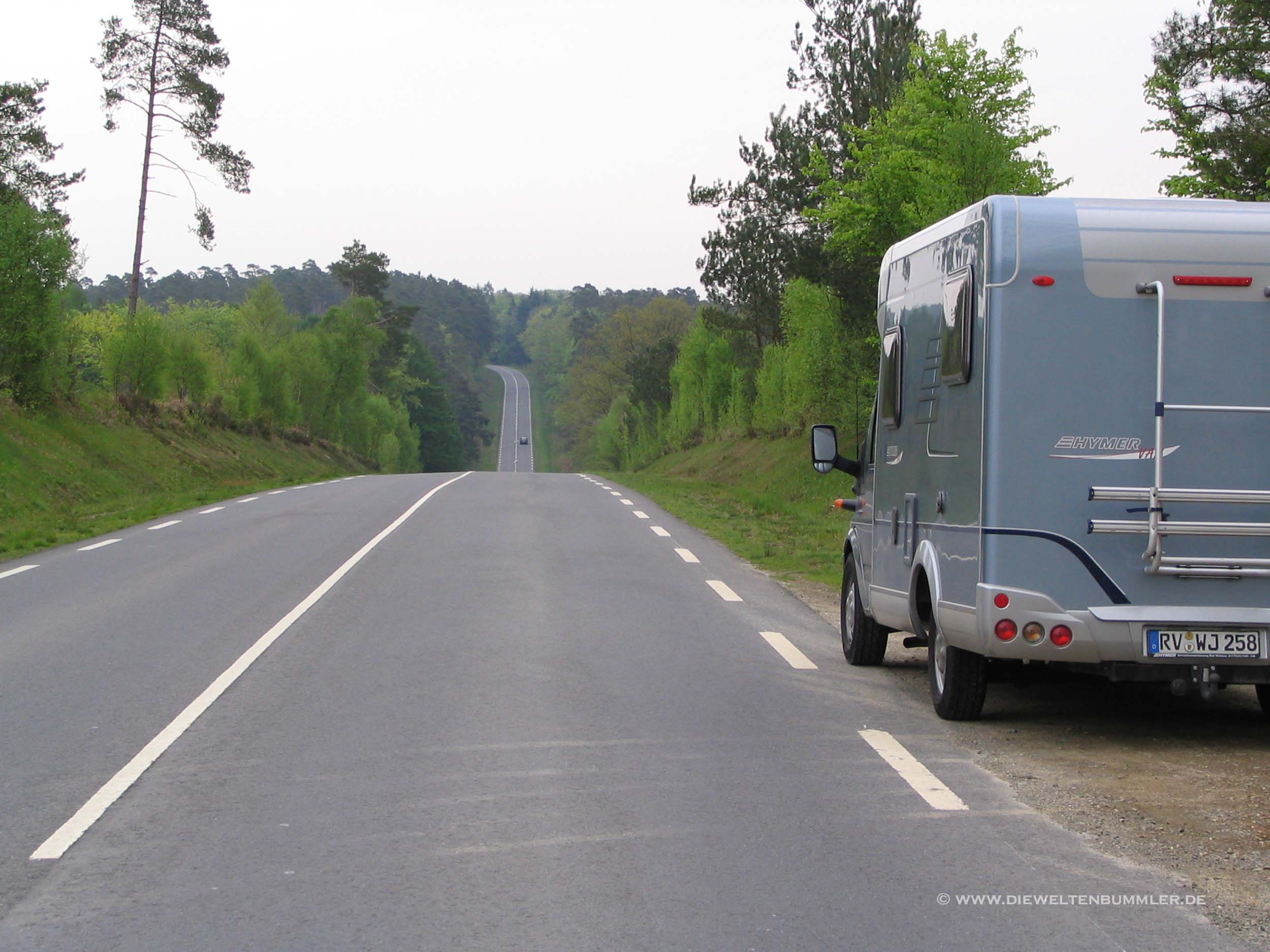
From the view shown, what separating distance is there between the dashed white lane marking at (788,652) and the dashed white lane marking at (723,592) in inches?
72.8

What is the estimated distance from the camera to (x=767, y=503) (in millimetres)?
27281

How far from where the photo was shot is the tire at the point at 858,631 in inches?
359

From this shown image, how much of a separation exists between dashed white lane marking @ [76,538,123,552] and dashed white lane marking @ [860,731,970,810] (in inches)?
487

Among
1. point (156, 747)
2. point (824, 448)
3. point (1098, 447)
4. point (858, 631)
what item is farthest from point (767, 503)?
point (156, 747)

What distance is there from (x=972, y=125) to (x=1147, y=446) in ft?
64.8

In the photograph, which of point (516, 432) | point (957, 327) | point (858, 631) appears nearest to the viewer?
point (957, 327)

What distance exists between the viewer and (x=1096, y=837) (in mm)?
5133

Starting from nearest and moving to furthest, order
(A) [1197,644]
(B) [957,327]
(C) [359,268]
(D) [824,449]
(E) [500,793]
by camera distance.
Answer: (E) [500,793] → (A) [1197,644] → (B) [957,327] → (D) [824,449] → (C) [359,268]

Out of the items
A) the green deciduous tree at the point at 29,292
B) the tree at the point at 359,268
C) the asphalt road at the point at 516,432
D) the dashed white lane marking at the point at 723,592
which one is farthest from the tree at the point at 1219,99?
the asphalt road at the point at 516,432

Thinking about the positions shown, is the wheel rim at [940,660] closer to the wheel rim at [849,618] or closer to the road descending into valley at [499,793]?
the road descending into valley at [499,793]

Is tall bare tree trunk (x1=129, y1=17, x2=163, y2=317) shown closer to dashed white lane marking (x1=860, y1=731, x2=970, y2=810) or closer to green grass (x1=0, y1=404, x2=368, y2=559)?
green grass (x1=0, y1=404, x2=368, y2=559)

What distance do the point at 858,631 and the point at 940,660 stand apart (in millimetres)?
1722

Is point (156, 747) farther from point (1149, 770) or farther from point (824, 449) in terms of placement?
point (1149, 770)

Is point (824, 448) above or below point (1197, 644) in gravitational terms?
above
